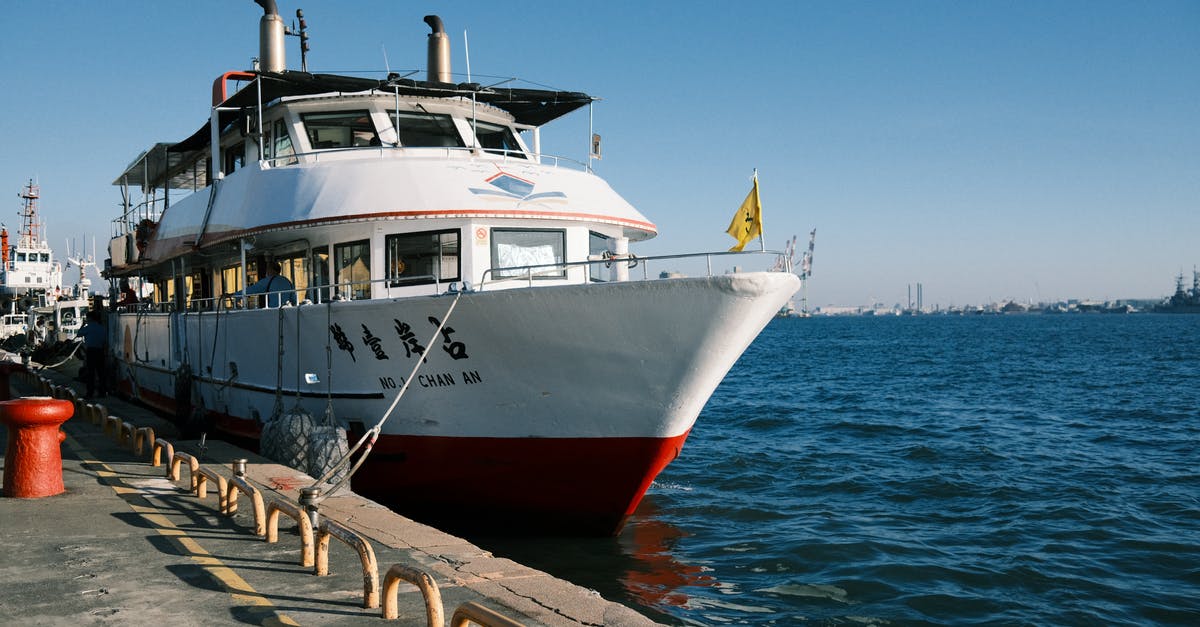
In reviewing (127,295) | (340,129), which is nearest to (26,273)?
(127,295)

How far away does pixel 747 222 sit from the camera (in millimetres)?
9453

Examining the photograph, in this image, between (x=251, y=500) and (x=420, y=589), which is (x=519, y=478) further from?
(x=420, y=589)

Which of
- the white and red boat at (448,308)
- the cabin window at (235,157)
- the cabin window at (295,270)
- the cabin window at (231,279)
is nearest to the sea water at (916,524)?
the white and red boat at (448,308)

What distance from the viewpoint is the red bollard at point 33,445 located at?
7590 millimetres

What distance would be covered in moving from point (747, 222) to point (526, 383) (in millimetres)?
3036

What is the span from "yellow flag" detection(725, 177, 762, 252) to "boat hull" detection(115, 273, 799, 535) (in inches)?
32.8

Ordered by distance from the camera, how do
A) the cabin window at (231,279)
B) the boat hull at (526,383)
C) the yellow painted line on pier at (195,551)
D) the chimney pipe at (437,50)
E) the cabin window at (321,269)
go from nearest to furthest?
the yellow painted line on pier at (195,551)
the boat hull at (526,383)
the cabin window at (321,269)
the cabin window at (231,279)
the chimney pipe at (437,50)

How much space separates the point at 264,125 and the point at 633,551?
8332 millimetres

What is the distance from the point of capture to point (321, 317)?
1037 centimetres

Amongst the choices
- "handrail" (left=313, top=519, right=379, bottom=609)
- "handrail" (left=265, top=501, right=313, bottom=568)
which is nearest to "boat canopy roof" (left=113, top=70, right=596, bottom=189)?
"handrail" (left=265, top=501, right=313, bottom=568)

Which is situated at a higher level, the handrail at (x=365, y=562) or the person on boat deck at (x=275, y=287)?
the person on boat deck at (x=275, y=287)

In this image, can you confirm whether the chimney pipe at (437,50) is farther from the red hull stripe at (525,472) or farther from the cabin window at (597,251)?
the red hull stripe at (525,472)

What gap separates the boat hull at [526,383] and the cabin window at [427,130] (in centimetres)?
328

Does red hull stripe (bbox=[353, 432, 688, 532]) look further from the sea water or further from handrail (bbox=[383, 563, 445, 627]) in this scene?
handrail (bbox=[383, 563, 445, 627])
